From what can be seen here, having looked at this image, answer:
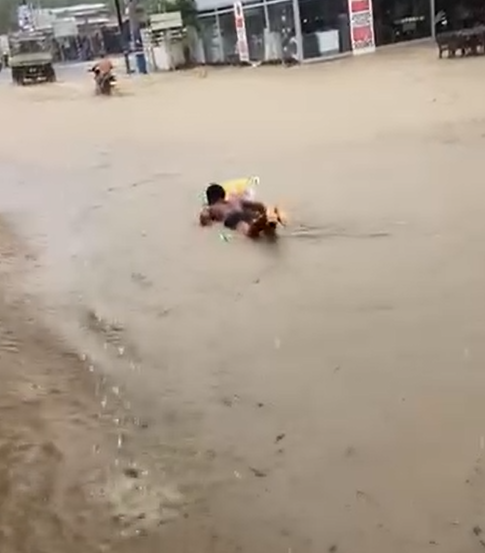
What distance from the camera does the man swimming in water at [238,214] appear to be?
342 inches

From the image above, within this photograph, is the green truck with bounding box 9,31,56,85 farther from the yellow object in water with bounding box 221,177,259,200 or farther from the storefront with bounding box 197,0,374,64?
the yellow object in water with bounding box 221,177,259,200

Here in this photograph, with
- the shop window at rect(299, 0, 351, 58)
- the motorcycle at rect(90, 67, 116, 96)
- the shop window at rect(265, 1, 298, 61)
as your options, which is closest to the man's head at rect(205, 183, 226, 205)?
the motorcycle at rect(90, 67, 116, 96)

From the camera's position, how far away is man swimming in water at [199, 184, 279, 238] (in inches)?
342

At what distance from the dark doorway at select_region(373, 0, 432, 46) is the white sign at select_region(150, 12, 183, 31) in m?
8.77

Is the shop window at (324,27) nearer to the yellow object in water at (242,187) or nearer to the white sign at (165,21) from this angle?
the white sign at (165,21)

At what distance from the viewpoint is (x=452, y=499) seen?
12.7 ft

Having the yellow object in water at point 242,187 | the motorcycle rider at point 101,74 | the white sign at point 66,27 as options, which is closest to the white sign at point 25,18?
the white sign at point 66,27

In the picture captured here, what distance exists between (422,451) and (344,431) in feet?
1.33

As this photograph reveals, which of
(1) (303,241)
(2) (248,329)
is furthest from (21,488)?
(1) (303,241)

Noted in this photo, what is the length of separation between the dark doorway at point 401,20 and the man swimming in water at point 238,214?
19276 mm

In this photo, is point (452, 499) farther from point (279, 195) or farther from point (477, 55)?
point (477, 55)

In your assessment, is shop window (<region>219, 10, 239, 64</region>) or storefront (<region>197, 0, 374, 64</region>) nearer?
storefront (<region>197, 0, 374, 64</region>)

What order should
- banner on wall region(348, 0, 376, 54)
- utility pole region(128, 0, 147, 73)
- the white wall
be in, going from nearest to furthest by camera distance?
1. banner on wall region(348, 0, 376, 54)
2. the white wall
3. utility pole region(128, 0, 147, 73)

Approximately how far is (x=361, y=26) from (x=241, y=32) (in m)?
5.15
